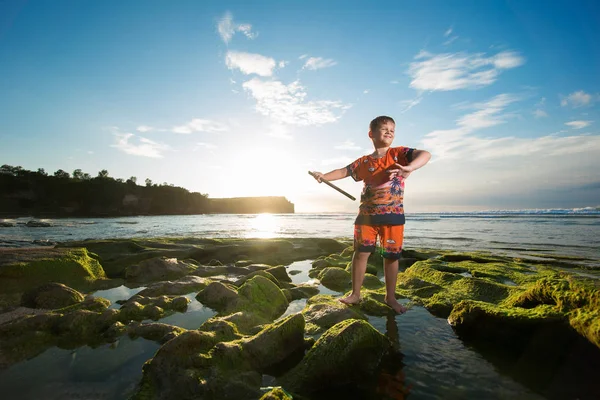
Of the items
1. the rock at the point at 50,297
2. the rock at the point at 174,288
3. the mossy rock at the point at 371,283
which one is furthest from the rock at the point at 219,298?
the mossy rock at the point at 371,283

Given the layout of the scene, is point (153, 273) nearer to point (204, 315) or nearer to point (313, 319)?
point (204, 315)

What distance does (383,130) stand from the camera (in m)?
4.06

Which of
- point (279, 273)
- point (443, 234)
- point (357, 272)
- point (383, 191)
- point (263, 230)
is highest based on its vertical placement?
point (383, 191)

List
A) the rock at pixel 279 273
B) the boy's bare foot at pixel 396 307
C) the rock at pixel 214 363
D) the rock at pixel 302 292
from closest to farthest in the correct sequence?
the rock at pixel 214 363
the boy's bare foot at pixel 396 307
the rock at pixel 302 292
the rock at pixel 279 273

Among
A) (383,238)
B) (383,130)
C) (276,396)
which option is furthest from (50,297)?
(383,130)

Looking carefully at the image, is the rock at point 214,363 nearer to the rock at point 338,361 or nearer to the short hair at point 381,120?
the rock at point 338,361

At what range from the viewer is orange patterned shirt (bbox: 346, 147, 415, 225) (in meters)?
3.96

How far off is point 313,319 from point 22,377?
278 centimetres

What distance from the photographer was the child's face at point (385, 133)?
4066mm

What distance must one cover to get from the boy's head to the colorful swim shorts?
4.09 feet

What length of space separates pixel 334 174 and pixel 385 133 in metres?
0.98

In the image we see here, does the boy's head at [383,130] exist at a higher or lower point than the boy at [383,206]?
higher

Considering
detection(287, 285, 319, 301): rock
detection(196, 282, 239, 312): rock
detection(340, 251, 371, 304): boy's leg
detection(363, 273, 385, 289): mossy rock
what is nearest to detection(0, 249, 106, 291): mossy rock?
detection(196, 282, 239, 312): rock

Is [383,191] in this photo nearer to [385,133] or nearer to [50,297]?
[385,133]
